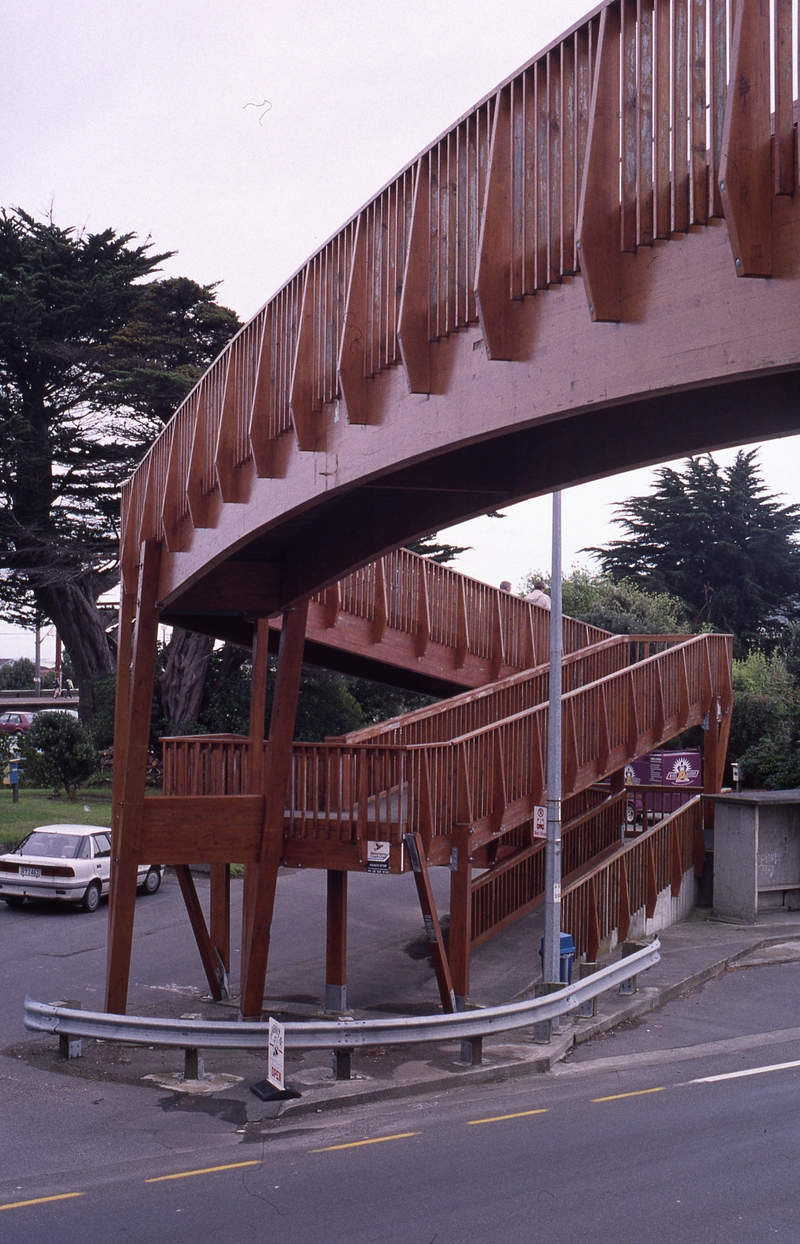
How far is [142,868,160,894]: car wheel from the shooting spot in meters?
24.8

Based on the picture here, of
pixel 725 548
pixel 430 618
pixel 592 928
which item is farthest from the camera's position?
pixel 725 548

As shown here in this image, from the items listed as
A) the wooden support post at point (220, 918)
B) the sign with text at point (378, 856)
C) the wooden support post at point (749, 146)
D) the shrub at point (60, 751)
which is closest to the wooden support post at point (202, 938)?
the wooden support post at point (220, 918)

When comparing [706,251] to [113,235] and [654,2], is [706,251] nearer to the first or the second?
[654,2]

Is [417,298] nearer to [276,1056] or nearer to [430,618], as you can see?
[276,1056]

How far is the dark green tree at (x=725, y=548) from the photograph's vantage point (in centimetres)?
4838

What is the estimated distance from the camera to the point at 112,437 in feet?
128

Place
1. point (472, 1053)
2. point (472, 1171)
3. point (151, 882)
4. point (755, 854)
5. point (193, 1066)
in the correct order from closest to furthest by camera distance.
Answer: point (472, 1171), point (193, 1066), point (472, 1053), point (755, 854), point (151, 882)

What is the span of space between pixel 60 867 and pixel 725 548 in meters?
33.6

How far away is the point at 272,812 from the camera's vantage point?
14211mm

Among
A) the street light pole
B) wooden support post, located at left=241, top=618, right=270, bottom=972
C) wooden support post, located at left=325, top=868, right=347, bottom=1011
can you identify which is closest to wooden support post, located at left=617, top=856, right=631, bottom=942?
the street light pole

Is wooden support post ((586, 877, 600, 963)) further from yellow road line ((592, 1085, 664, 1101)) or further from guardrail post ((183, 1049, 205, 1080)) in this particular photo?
guardrail post ((183, 1049, 205, 1080))

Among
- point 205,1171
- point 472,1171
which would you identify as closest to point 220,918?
point 205,1171

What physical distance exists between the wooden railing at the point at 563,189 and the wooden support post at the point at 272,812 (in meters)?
5.81

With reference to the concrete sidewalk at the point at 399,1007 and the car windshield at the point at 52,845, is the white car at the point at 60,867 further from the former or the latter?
the concrete sidewalk at the point at 399,1007
